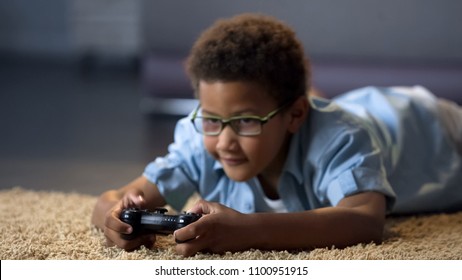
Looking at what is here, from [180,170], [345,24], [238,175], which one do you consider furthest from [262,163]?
[345,24]

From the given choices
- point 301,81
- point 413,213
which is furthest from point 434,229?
point 301,81

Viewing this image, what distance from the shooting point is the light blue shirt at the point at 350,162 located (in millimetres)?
997

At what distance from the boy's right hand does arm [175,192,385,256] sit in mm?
53

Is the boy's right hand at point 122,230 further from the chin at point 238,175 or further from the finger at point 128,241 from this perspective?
the chin at point 238,175

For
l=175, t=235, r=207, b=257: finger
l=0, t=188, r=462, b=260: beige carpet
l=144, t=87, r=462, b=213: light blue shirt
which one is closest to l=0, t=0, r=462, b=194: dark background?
l=0, t=188, r=462, b=260: beige carpet

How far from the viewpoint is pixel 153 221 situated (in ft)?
2.81

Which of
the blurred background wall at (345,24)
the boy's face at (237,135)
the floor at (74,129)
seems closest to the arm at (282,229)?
the boy's face at (237,135)

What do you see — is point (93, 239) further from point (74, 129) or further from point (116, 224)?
point (74, 129)

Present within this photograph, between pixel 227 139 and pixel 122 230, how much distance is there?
165 mm

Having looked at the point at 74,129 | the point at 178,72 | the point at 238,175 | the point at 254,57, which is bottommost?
the point at 74,129

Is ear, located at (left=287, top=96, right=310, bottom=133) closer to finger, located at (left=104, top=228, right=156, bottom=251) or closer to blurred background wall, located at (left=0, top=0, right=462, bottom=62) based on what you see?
finger, located at (left=104, top=228, right=156, bottom=251)

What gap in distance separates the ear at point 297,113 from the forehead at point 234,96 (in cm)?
5

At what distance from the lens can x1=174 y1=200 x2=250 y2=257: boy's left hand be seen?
0.84 meters
